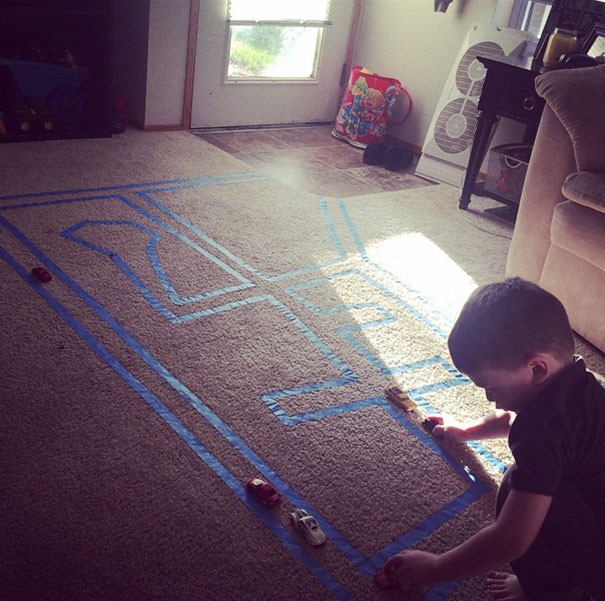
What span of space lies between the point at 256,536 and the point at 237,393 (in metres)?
0.45

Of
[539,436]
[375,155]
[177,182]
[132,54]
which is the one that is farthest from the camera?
[375,155]

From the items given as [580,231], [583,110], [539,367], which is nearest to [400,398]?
[539,367]

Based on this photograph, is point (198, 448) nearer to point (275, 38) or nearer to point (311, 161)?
point (311, 161)

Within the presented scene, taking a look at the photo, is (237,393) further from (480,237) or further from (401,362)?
(480,237)

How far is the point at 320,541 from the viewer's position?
131 cm

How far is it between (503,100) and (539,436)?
2.33 meters

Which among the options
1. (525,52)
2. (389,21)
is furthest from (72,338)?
(389,21)

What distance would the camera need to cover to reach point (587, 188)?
2074 millimetres

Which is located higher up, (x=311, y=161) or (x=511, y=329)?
(x=511, y=329)

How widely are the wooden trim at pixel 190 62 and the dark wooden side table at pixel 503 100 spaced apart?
1.47m

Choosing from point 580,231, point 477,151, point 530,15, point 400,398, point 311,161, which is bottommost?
point 311,161

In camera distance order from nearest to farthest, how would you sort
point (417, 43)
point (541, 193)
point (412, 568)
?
point (412, 568) → point (541, 193) → point (417, 43)

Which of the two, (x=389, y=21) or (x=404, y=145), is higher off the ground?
(x=389, y=21)

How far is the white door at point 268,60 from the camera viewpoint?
370cm
